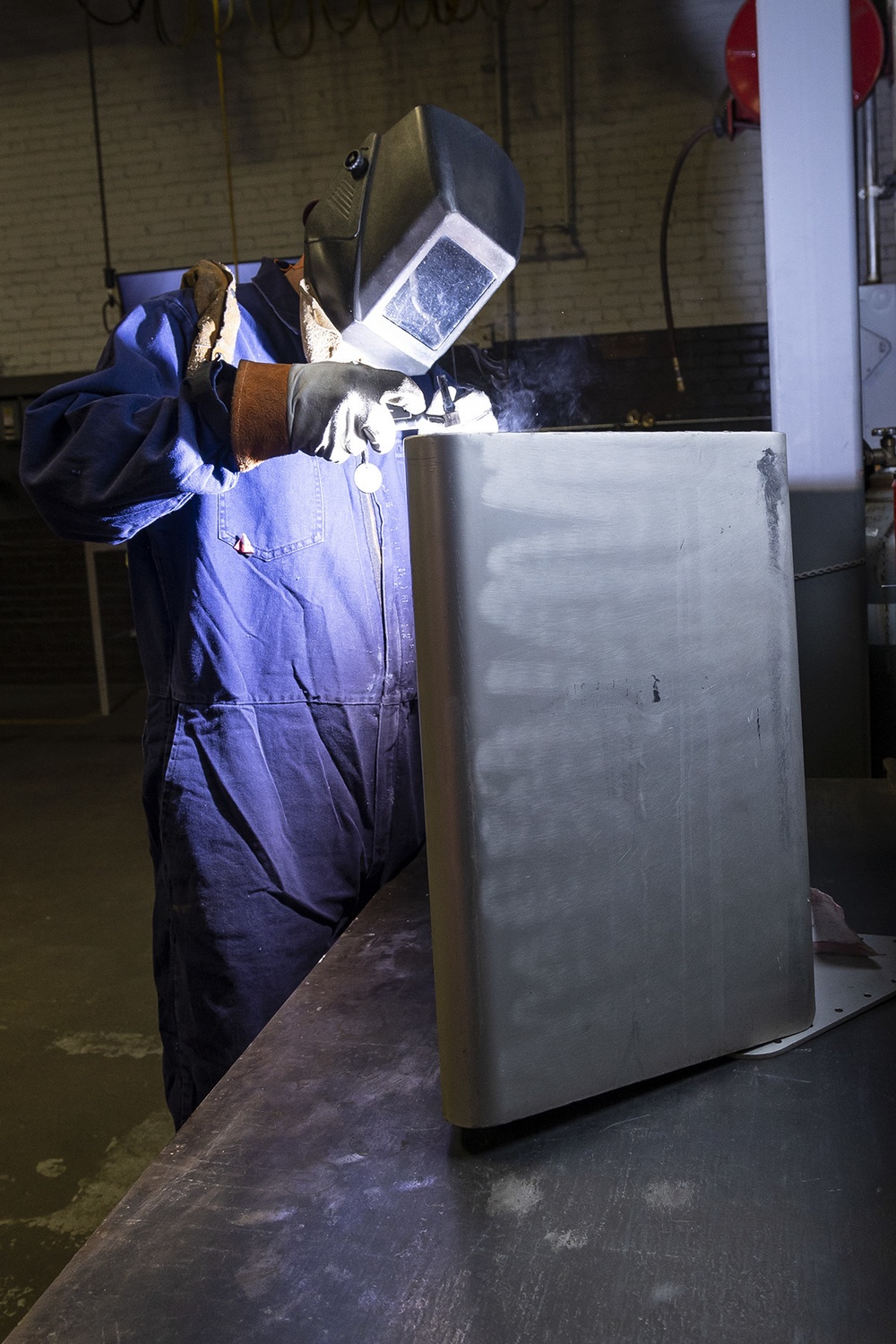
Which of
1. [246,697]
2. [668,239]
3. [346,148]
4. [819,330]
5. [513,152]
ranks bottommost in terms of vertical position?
A: [246,697]

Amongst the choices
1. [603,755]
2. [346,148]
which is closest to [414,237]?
[603,755]

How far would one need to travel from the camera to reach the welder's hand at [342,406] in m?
1.05

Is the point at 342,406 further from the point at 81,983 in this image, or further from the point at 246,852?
the point at 81,983

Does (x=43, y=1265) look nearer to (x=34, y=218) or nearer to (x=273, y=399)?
(x=273, y=399)

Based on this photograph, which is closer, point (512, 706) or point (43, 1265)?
point (512, 706)

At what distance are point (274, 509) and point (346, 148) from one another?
4.82 m

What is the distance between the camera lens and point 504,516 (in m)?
0.54

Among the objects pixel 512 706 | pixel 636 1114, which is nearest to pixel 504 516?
pixel 512 706

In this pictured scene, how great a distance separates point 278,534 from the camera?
4.19 ft

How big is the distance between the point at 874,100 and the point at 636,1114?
4.73 metres

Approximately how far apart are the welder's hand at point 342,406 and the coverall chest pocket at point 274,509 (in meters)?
0.20

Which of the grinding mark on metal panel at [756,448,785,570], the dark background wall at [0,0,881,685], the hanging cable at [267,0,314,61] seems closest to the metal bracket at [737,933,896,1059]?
the grinding mark on metal panel at [756,448,785,570]

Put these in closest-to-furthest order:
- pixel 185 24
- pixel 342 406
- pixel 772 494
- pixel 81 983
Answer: pixel 772 494 → pixel 342 406 → pixel 81 983 → pixel 185 24

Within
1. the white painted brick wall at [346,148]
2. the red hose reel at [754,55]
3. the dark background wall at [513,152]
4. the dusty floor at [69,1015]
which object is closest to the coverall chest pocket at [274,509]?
the dusty floor at [69,1015]
